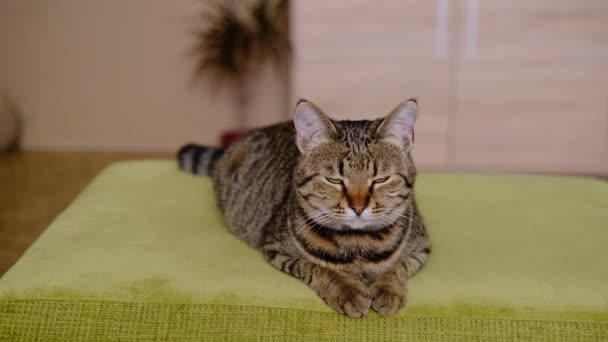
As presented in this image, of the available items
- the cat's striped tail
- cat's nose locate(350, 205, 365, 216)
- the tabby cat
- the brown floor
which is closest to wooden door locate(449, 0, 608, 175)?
the cat's striped tail

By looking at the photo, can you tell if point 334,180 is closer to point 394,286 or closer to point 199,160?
point 394,286

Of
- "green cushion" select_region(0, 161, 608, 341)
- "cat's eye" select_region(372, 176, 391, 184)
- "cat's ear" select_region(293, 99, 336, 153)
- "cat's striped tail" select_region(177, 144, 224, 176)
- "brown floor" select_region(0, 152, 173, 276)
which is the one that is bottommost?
"brown floor" select_region(0, 152, 173, 276)

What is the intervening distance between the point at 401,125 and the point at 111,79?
311cm

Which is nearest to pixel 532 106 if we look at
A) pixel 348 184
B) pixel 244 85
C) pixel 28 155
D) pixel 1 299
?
pixel 244 85

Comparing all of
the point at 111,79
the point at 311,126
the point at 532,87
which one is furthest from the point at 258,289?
Answer: the point at 111,79

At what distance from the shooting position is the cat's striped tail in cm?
220

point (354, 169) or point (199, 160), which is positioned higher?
point (354, 169)

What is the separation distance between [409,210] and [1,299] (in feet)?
2.95

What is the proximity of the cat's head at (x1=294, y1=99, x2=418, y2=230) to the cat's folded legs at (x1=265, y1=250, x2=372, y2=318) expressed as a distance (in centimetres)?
10

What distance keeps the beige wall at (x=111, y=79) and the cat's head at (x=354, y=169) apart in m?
2.63

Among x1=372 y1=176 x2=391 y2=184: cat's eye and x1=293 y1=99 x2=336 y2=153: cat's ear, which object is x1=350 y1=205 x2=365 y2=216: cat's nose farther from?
x1=293 y1=99 x2=336 y2=153: cat's ear

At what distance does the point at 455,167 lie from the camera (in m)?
3.14

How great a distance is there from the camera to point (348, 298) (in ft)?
4.27

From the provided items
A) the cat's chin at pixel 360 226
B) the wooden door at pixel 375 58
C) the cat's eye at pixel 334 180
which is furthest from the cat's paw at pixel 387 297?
the wooden door at pixel 375 58
